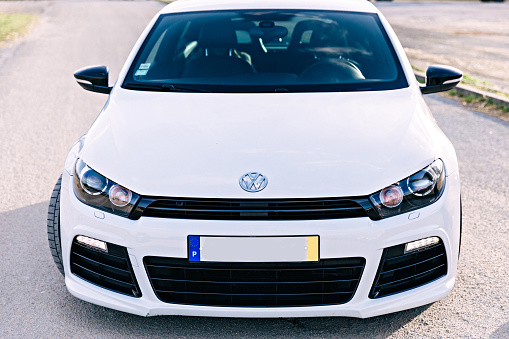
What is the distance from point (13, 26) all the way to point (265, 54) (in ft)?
54.0

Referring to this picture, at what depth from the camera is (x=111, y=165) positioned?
10.1 ft

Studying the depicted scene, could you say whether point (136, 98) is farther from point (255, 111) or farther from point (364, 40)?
point (364, 40)

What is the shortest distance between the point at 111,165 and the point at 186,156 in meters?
0.33

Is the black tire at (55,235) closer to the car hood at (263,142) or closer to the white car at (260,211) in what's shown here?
the white car at (260,211)

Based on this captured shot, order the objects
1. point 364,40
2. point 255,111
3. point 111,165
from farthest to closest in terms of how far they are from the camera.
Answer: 1. point 364,40
2. point 255,111
3. point 111,165

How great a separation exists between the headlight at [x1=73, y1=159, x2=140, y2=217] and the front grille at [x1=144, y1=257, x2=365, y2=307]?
0.26 metres

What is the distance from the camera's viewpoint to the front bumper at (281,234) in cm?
281

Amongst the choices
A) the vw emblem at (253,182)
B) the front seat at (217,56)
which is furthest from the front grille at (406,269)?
the front seat at (217,56)

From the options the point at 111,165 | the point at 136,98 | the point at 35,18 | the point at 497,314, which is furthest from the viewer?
the point at 35,18

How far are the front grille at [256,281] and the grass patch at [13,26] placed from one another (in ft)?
45.6

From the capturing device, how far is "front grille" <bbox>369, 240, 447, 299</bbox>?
293 centimetres

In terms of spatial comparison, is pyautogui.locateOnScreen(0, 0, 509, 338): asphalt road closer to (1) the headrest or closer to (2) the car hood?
(2) the car hood

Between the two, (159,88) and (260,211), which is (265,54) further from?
(260,211)

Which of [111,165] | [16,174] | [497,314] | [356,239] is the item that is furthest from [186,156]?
[16,174]
